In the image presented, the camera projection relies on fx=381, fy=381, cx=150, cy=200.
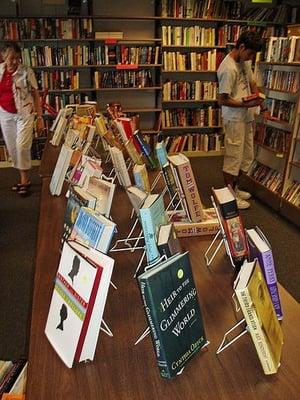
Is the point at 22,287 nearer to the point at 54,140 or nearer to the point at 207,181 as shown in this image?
the point at 54,140

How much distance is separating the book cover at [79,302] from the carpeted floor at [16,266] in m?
0.89

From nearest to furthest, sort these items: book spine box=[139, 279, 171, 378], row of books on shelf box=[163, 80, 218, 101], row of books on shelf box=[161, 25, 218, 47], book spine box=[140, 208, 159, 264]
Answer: book spine box=[139, 279, 171, 378], book spine box=[140, 208, 159, 264], row of books on shelf box=[161, 25, 218, 47], row of books on shelf box=[163, 80, 218, 101]

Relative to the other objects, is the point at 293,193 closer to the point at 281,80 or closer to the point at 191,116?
the point at 281,80

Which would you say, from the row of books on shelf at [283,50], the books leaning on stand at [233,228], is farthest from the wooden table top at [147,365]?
the row of books on shelf at [283,50]

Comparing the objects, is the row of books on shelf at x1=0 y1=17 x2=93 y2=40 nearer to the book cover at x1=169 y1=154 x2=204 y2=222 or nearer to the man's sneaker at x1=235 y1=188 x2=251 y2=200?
the man's sneaker at x1=235 y1=188 x2=251 y2=200

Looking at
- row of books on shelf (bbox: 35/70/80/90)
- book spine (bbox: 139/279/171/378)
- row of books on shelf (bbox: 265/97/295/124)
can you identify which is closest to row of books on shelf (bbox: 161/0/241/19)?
row of books on shelf (bbox: 35/70/80/90)

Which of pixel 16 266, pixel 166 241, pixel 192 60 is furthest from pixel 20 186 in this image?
pixel 166 241

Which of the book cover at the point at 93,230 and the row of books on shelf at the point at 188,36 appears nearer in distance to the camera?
the book cover at the point at 93,230

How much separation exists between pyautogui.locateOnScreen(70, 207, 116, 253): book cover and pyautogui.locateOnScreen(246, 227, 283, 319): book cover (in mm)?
390

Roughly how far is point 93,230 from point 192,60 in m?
4.86

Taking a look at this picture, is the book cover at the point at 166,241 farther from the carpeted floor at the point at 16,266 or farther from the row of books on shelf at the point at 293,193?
the row of books on shelf at the point at 293,193

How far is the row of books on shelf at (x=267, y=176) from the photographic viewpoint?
376 cm

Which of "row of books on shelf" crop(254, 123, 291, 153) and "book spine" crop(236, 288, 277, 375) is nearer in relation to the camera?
"book spine" crop(236, 288, 277, 375)

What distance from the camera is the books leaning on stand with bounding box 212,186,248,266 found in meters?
1.22
